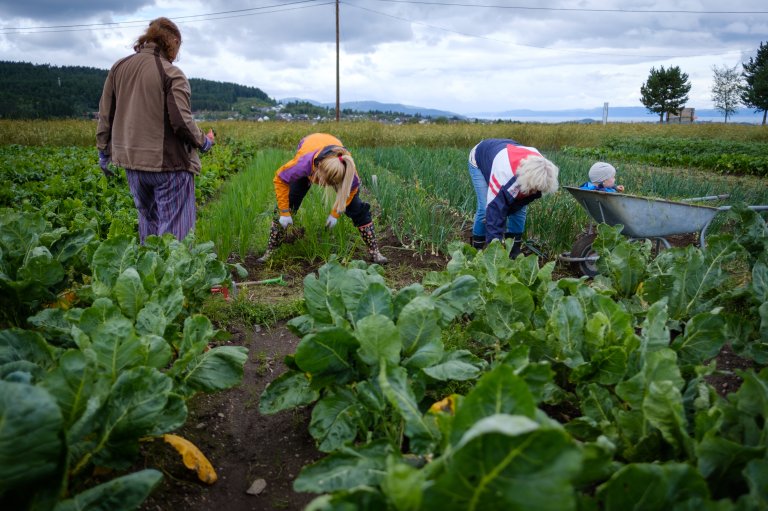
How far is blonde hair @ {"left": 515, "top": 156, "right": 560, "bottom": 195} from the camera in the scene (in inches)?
140

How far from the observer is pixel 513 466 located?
71 cm

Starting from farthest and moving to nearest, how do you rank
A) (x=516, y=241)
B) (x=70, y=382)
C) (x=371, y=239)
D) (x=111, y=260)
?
(x=516, y=241), (x=371, y=239), (x=111, y=260), (x=70, y=382)

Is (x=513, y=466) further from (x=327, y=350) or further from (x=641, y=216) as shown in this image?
(x=641, y=216)

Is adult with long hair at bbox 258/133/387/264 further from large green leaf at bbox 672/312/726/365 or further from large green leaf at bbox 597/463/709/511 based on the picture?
large green leaf at bbox 597/463/709/511

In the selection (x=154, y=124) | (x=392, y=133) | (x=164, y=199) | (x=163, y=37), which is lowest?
(x=164, y=199)

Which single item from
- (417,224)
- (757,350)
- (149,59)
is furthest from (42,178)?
(757,350)

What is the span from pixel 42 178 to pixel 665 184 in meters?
9.16

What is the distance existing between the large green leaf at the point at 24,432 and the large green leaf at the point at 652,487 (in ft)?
3.11

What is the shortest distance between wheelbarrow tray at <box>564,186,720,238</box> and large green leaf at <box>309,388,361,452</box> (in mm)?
2996

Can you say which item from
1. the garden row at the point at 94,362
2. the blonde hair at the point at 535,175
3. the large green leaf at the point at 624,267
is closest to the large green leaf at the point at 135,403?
the garden row at the point at 94,362

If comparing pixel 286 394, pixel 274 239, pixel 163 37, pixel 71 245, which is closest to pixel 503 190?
pixel 274 239

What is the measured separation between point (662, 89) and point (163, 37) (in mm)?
58709

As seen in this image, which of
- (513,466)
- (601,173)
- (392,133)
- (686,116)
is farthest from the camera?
(686,116)

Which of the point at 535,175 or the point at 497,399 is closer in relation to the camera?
the point at 497,399
